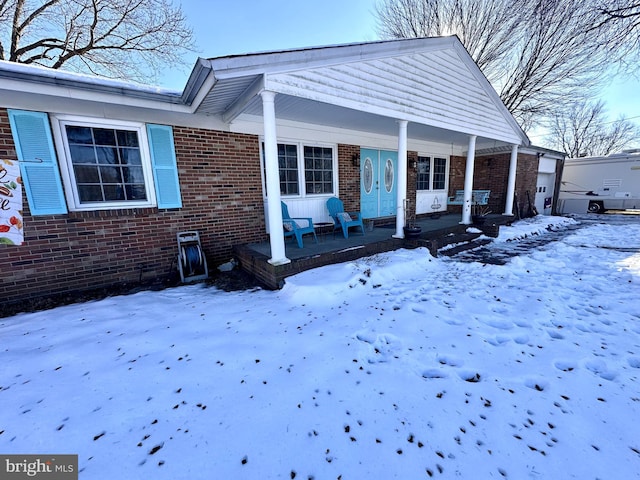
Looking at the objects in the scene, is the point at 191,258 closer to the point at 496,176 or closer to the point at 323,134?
the point at 323,134

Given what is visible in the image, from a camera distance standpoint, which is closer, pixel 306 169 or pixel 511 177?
pixel 306 169

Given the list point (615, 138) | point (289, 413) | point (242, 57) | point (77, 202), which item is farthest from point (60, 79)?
point (615, 138)

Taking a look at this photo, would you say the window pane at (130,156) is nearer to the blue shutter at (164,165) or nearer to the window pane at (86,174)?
the blue shutter at (164,165)

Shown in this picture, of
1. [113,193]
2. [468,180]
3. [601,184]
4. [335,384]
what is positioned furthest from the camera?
[601,184]

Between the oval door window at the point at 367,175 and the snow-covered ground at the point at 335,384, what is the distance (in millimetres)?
3927

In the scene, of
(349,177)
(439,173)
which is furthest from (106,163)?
(439,173)

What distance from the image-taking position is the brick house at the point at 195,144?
331cm

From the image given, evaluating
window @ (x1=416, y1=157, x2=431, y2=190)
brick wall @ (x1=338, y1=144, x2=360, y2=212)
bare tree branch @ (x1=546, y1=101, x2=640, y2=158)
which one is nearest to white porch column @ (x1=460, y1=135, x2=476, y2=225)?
window @ (x1=416, y1=157, x2=431, y2=190)

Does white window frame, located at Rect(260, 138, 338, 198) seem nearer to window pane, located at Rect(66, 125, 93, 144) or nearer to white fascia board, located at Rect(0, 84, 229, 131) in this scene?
white fascia board, located at Rect(0, 84, 229, 131)

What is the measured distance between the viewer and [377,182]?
703cm

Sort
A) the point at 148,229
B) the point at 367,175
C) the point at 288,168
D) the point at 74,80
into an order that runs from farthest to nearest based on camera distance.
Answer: the point at 367,175 < the point at 288,168 < the point at 148,229 < the point at 74,80

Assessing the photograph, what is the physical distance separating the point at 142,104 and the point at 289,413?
443 centimetres

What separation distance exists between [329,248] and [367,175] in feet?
10.5

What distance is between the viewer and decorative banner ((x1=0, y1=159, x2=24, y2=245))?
3244 mm
